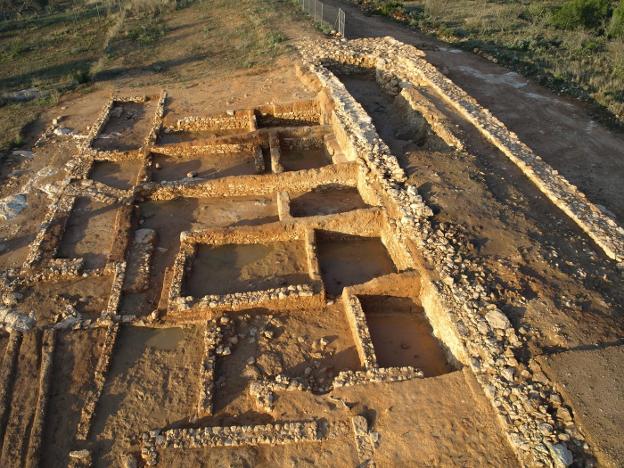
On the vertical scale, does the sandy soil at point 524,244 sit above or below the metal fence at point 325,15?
below

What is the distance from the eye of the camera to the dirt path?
1114 cm

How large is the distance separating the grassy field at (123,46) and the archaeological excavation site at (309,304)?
5521 mm

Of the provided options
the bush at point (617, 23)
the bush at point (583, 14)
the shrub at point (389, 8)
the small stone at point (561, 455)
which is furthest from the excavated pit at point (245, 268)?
the bush at point (583, 14)

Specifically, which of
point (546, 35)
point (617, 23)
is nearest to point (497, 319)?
point (546, 35)

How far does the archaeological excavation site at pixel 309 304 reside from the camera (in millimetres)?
5566

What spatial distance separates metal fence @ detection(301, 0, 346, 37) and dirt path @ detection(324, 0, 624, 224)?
3274 mm

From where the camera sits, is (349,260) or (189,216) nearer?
(349,260)

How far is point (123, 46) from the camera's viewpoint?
62.3 ft

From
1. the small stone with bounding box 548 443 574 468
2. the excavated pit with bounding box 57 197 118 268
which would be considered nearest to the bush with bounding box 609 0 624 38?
the small stone with bounding box 548 443 574 468

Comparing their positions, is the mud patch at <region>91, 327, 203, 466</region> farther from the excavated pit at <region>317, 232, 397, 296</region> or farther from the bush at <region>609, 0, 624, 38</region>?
the bush at <region>609, 0, 624, 38</region>

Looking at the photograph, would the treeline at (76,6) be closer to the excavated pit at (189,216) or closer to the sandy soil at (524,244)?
the excavated pit at (189,216)

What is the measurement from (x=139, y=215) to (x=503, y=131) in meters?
8.89

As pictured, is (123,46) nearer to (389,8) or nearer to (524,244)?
(389,8)

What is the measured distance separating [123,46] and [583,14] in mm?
20924
